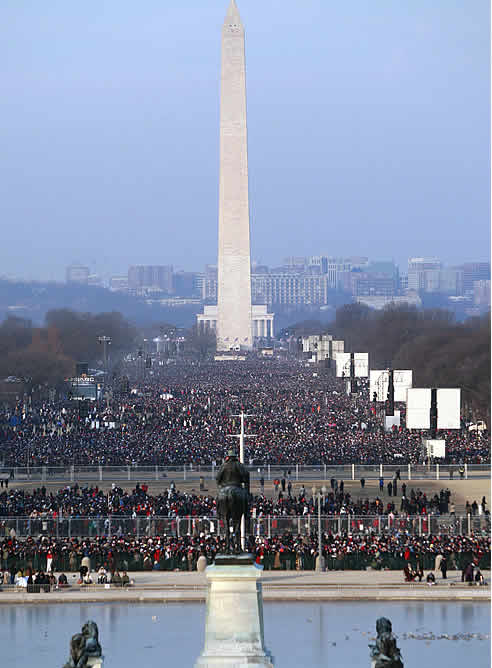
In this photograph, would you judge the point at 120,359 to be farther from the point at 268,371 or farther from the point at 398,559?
the point at 398,559

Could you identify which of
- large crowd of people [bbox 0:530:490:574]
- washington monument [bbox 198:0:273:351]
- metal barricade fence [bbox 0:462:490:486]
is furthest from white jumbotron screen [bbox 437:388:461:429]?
washington monument [bbox 198:0:273:351]

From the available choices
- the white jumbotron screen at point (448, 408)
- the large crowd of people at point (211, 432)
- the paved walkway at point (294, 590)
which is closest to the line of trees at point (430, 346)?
the large crowd of people at point (211, 432)

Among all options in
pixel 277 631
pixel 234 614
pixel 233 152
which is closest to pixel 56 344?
pixel 233 152

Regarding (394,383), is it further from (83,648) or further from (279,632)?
(83,648)

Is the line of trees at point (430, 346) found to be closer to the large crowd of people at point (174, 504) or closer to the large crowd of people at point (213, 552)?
the large crowd of people at point (174, 504)

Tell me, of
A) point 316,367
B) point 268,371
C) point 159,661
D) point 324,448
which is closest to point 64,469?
point 324,448

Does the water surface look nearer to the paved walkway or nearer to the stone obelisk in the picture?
the paved walkway
